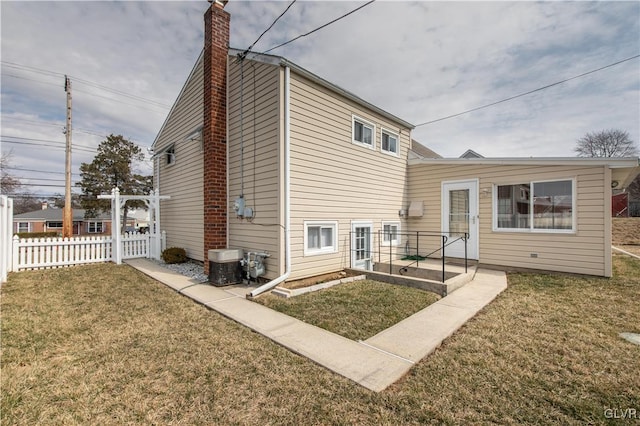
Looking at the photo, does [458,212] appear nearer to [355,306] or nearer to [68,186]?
[355,306]

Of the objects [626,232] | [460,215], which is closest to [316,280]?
[460,215]

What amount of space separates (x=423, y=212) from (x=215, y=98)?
7.59m

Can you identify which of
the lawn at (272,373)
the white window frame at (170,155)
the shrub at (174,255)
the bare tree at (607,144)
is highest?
the bare tree at (607,144)

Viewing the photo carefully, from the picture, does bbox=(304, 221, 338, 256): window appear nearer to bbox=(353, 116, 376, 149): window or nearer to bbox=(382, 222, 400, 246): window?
bbox=(382, 222, 400, 246): window

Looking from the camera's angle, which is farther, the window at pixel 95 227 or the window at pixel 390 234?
the window at pixel 95 227

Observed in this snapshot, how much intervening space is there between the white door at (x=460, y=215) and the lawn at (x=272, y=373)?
400 cm

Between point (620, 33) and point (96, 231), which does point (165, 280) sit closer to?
point (620, 33)

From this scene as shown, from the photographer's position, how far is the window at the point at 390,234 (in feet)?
29.4

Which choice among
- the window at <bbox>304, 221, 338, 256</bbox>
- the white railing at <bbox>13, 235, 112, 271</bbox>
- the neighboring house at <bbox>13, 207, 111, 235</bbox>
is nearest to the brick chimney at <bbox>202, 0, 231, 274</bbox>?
the window at <bbox>304, 221, 338, 256</bbox>

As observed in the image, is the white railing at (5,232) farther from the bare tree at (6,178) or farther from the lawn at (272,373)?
the bare tree at (6,178)

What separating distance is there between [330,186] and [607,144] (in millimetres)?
38856

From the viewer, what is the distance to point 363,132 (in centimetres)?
836

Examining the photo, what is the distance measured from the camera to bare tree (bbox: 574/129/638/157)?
2862 cm

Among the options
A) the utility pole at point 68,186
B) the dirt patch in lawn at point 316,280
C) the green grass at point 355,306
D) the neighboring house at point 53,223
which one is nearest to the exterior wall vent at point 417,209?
the dirt patch in lawn at point 316,280
